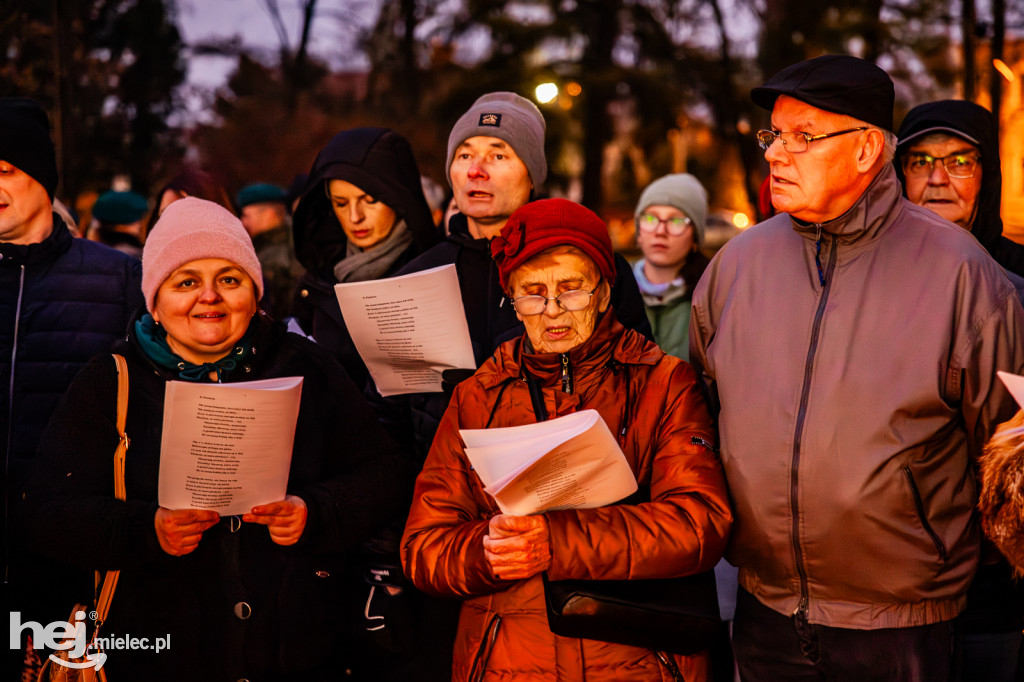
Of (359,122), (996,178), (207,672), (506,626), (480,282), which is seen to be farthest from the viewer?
(359,122)

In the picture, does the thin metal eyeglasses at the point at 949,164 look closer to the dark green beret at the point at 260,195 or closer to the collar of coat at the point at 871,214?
the collar of coat at the point at 871,214

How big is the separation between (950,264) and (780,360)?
0.54 meters

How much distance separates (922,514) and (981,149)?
1.63 m

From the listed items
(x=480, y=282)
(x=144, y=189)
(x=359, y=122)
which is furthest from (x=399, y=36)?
(x=480, y=282)

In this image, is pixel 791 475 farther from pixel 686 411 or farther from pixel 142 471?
pixel 142 471

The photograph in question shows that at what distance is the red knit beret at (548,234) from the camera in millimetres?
2975

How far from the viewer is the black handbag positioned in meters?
2.61

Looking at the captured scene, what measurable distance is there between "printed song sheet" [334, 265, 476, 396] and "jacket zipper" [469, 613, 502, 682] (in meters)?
1.07

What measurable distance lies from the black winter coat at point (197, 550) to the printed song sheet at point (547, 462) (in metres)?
0.81

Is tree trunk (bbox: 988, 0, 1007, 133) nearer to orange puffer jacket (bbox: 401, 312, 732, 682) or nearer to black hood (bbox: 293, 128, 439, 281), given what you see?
black hood (bbox: 293, 128, 439, 281)

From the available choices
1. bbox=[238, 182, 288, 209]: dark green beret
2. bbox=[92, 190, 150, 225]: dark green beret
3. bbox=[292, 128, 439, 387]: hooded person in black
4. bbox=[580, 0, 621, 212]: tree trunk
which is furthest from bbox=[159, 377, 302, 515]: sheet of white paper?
bbox=[580, 0, 621, 212]: tree trunk

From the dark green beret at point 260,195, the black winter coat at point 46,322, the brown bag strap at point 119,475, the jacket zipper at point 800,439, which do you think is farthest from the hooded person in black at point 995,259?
the dark green beret at point 260,195

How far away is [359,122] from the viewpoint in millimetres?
22047

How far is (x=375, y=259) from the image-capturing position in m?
4.41
